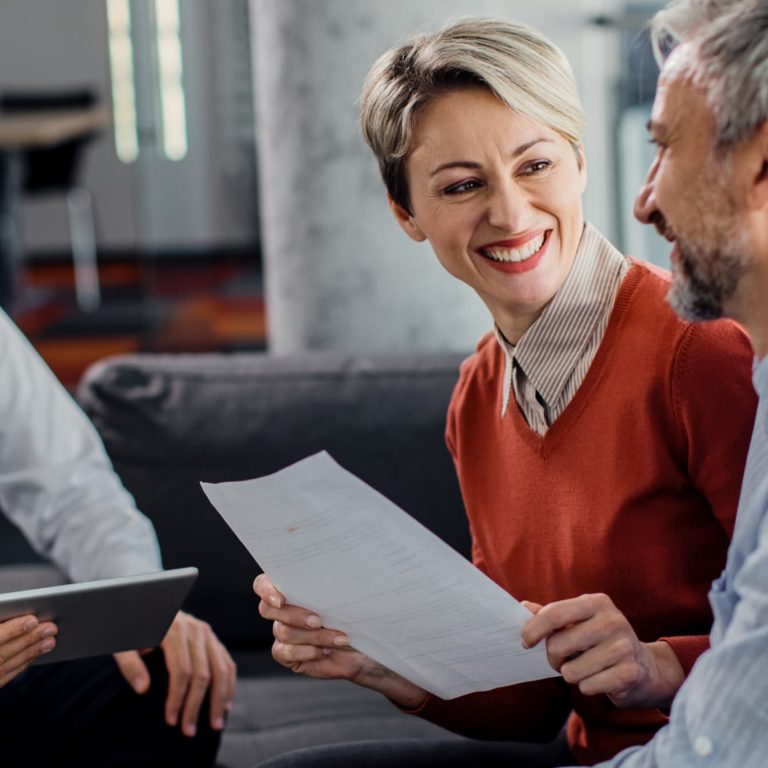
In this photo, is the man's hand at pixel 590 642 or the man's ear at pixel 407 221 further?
the man's ear at pixel 407 221

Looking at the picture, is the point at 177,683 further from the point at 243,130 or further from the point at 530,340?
the point at 243,130

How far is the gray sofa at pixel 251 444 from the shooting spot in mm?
2010

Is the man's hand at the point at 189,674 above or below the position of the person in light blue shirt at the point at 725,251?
below

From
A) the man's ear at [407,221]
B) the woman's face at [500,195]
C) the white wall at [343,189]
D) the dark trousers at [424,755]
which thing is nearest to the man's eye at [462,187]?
the woman's face at [500,195]

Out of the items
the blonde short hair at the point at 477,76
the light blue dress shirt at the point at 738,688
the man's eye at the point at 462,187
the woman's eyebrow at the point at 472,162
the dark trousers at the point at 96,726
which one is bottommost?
the dark trousers at the point at 96,726

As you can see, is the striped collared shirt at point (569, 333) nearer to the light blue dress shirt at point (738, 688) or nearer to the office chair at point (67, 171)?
the light blue dress shirt at point (738, 688)

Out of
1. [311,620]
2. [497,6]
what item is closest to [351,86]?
[497,6]

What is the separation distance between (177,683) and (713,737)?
0.89 metres

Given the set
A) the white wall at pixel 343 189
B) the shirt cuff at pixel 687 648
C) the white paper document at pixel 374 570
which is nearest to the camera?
the white paper document at pixel 374 570

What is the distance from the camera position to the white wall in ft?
8.14

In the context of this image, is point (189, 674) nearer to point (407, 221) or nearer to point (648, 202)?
point (407, 221)

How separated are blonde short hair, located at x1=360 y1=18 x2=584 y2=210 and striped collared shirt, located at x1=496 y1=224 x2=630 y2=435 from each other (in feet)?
0.46

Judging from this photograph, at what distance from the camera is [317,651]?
1.34 metres

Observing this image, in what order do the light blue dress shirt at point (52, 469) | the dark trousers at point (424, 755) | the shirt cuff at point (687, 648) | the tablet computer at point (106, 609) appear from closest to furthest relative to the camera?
the shirt cuff at point (687, 648), the tablet computer at point (106, 609), the dark trousers at point (424, 755), the light blue dress shirt at point (52, 469)
